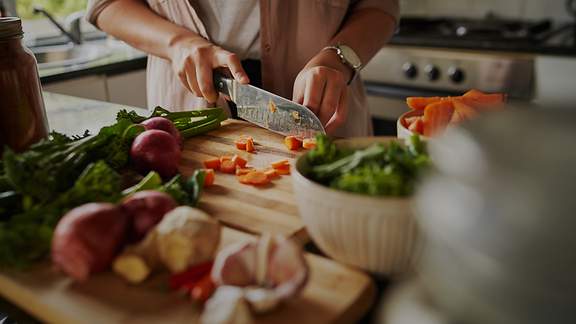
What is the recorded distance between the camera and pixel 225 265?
2.06 ft

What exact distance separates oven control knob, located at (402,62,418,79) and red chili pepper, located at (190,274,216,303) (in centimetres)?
210

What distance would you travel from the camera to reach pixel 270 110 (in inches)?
50.5

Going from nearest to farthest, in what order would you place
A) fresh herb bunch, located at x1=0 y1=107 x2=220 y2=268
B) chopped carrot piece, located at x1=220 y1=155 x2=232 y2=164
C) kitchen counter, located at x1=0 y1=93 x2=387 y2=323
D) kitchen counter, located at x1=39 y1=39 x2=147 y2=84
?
1. fresh herb bunch, located at x1=0 y1=107 x2=220 y2=268
2. kitchen counter, located at x1=0 y1=93 x2=387 y2=323
3. chopped carrot piece, located at x1=220 y1=155 x2=232 y2=164
4. kitchen counter, located at x1=39 y1=39 x2=147 y2=84

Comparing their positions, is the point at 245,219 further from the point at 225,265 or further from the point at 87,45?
the point at 87,45

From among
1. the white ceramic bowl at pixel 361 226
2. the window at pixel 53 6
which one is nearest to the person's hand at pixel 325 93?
the white ceramic bowl at pixel 361 226

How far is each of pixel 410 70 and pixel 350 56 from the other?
125cm

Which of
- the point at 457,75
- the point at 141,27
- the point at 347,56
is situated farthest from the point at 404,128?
the point at 457,75

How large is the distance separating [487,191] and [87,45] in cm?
277

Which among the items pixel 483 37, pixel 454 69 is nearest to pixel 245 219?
pixel 454 69

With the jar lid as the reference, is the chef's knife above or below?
below

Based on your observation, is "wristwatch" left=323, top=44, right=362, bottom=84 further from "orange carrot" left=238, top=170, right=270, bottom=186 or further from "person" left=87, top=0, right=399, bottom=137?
"orange carrot" left=238, top=170, right=270, bottom=186

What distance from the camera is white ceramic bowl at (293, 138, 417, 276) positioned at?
0.62 metres

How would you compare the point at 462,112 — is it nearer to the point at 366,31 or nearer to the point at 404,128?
Answer: the point at 404,128

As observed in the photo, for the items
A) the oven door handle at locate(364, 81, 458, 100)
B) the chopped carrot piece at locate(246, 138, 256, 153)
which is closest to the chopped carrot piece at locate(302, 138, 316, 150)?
the chopped carrot piece at locate(246, 138, 256, 153)
